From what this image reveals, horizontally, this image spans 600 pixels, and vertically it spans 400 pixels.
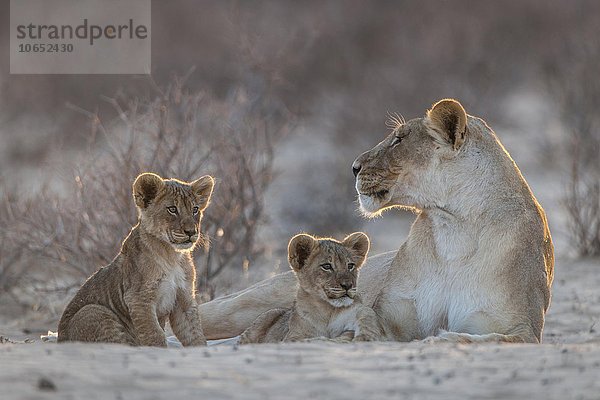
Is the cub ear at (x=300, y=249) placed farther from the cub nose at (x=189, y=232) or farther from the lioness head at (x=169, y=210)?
the cub nose at (x=189, y=232)

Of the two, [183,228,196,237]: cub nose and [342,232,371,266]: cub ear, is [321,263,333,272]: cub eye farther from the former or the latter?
[183,228,196,237]: cub nose

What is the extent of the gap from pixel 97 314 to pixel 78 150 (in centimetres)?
1113

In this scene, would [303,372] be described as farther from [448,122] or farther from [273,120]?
[273,120]

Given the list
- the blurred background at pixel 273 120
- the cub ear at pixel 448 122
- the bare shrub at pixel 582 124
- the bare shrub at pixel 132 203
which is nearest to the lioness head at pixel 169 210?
the cub ear at pixel 448 122

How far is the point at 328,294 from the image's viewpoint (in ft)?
20.3

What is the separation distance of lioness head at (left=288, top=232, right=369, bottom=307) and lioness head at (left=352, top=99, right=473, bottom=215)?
0.90 ft

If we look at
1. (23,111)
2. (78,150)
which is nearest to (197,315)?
(78,150)

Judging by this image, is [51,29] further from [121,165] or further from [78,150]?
[121,165]

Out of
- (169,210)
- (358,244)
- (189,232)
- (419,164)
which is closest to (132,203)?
(358,244)

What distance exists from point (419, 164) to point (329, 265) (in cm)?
69

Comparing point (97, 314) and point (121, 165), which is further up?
point (121, 165)

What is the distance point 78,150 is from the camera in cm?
1692

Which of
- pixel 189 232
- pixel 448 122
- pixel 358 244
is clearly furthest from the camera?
pixel 358 244

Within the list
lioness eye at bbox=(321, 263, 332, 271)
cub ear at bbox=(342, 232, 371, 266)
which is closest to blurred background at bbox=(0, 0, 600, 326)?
cub ear at bbox=(342, 232, 371, 266)
